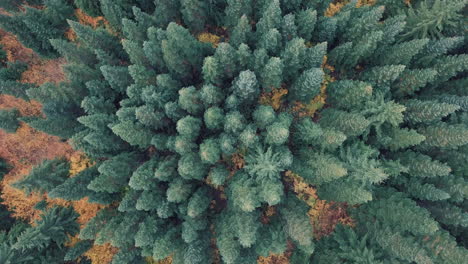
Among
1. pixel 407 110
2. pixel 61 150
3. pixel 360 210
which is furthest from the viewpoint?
pixel 61 150

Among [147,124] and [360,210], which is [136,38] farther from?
[360,210]

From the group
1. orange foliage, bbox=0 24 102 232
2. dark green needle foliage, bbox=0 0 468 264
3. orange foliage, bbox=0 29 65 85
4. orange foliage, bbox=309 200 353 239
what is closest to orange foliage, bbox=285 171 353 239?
orange foliage, bbox=309 200 353 239

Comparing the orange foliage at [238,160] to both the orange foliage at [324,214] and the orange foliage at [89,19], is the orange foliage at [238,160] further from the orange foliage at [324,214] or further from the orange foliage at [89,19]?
the orange foliage at [89,19]

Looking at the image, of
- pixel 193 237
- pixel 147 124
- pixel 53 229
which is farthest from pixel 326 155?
pixel 53 229

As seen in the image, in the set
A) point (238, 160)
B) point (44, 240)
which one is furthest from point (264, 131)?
point (44, 240)

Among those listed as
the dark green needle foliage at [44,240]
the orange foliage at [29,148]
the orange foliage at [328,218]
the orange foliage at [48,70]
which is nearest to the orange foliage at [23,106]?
the orange foliage at [29,148]

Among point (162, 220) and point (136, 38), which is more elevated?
point (136, 38)

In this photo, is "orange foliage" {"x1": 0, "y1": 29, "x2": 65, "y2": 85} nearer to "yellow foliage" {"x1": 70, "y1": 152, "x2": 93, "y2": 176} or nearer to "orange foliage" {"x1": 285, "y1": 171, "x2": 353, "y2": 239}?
"yellow foliage" {"x1": 70, "y1": 152, "x2": 93, "y2": 176}
